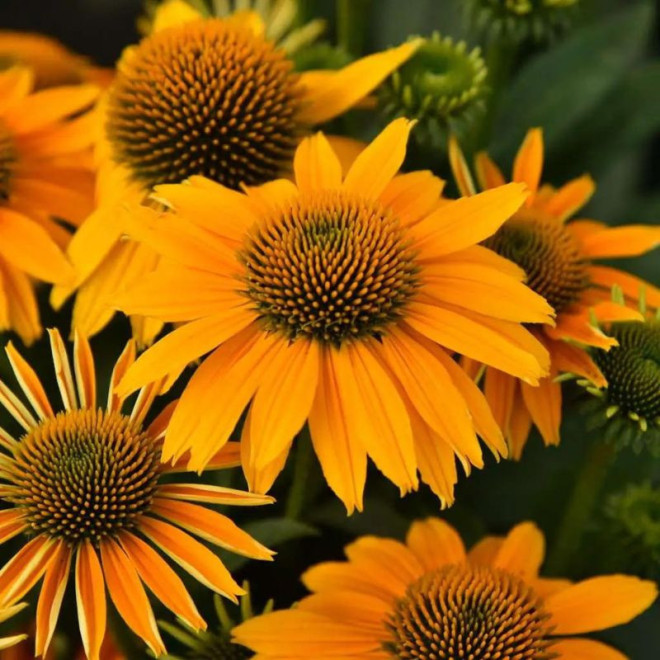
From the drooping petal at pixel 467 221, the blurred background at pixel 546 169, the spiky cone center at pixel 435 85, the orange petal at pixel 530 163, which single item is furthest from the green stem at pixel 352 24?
the drooping petal at pixel 467 221

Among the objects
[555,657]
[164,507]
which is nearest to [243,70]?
[164,507]

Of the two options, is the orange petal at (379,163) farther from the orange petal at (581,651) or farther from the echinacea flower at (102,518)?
the orange petal at (581,651)

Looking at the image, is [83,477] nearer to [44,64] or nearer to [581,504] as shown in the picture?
[581,504]

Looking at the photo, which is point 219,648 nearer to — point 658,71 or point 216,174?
point 216,174

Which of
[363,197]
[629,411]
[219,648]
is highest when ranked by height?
[363,197]

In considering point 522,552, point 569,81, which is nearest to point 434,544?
point 522,552

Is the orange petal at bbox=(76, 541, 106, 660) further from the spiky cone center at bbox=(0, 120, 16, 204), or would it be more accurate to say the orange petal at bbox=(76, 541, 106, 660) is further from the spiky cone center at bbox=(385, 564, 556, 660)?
the spiky cone center at bbox=(0, 120, 16, 204)

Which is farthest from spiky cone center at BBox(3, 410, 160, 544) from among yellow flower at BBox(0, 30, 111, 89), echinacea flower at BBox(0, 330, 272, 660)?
yellow flower at BBox(0, 30, 111, 89)
